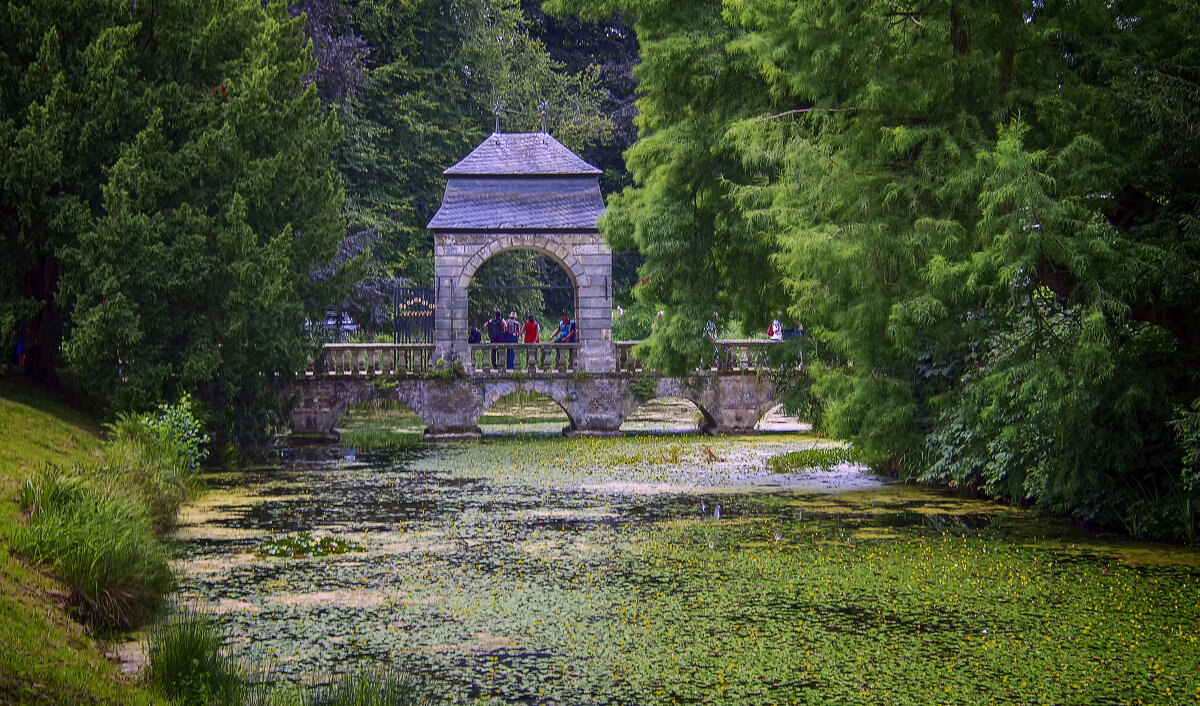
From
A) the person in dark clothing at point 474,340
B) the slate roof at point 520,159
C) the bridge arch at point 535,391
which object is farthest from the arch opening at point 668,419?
the slate roof at point 520,159

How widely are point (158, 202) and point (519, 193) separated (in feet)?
25.5

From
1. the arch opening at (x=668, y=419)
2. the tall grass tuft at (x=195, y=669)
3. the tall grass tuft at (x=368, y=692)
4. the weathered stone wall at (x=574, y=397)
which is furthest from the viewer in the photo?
the arch opening at (x=668, y=419)

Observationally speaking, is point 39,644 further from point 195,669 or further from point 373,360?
point 373,360

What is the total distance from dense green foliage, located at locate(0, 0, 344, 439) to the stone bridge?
4178mm

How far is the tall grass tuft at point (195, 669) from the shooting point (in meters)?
5.68

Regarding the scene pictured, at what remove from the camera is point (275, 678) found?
6.18 metres

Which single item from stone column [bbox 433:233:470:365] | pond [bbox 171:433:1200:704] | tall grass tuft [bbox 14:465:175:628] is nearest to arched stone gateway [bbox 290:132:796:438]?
stone column [bbox 433:233:470:365]

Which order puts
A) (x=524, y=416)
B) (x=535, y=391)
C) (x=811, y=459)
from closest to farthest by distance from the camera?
(x=811, y=459) → (x=535, y=391) → (x=524, y=416)

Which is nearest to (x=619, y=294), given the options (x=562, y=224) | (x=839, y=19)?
(x=562, y=224)

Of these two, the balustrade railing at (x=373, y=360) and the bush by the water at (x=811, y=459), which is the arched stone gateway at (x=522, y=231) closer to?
the balustrade railing at (x=373, y=360)

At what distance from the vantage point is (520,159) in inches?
862

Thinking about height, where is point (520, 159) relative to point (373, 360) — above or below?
above

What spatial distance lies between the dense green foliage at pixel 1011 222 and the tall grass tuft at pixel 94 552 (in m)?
5.00

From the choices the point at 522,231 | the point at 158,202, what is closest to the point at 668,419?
the point at 522,231
